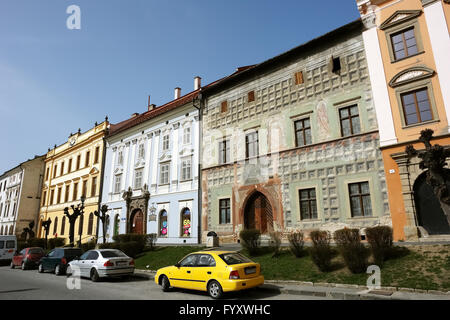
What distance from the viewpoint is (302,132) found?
731 inches

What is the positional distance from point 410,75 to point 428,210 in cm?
703

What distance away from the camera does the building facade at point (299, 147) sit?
15859mm

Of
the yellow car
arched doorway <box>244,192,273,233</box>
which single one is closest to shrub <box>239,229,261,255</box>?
arched doorway <box>244,192,273,233</box>

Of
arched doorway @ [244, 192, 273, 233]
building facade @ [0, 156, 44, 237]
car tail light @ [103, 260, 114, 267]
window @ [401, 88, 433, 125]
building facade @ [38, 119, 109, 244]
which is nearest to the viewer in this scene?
car tail light @ [103, 260, 114, 267]

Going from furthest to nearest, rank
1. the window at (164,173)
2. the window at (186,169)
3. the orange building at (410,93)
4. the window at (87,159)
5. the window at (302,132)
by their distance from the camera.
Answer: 1. the window at (87,159)
2. the window at (164,173)
3. the window at (186,169)
4. the window at (302,132)
5. the orange building at (410,93)

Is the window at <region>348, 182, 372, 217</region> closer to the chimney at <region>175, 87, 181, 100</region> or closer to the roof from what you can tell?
the roof

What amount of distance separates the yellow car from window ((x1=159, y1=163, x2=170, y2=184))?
16.3 meters

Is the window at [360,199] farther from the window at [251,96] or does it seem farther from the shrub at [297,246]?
the window at [251,96]

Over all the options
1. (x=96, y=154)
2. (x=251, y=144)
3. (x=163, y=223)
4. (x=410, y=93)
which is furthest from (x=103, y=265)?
(x=96, y=154)

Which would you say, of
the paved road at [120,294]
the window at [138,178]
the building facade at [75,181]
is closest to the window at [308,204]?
the paved road at [120,294]

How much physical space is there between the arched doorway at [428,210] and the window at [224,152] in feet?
40.5

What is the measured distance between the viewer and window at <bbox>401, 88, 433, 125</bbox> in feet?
47.1

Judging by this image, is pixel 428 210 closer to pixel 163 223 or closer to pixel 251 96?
pixel 251 96

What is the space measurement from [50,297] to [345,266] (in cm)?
1058
